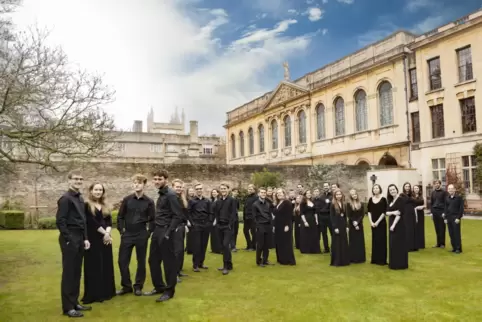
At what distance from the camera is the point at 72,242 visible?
6.13 m

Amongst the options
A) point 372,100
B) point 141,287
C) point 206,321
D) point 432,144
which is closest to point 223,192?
point 141,287

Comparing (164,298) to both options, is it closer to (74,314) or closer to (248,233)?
(74,314)

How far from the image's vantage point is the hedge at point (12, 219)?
20.0 metres

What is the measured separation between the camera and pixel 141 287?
23.8 feet

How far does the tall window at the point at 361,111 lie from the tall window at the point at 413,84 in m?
4.25

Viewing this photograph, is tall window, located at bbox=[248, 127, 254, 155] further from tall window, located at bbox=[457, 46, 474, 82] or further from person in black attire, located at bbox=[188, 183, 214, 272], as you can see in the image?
person in black attire, located at bbox=[188, 183, 214, 272]

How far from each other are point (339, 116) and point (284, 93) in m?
8.25

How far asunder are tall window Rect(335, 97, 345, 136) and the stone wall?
6.08 m

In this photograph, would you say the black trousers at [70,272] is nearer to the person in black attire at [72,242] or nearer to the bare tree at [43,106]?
the person in black attire at [72,242]

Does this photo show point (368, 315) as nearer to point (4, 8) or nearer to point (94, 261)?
point (94, 261)

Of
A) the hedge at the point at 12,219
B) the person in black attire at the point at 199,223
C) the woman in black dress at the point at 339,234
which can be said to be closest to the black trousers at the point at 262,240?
the person in black attire at the point at 199,223

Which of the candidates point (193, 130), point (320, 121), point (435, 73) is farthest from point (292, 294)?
point (193, 130)

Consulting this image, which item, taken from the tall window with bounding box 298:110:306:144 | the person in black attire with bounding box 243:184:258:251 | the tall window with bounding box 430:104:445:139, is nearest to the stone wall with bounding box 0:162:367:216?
the tall window with bounding box 430:104:445:139

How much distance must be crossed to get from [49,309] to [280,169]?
22722mm
